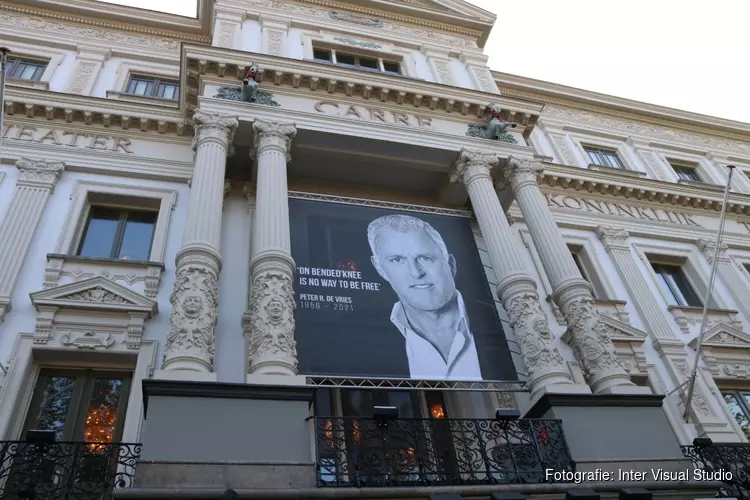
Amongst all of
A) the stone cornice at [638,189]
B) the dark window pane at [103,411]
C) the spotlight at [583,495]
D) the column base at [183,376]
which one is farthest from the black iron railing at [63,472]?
the stone cornice at [638,189]

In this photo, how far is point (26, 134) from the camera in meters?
14.0

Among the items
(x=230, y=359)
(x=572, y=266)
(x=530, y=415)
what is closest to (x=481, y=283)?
(x=572, y=266)

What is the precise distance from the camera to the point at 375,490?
25.1 feet

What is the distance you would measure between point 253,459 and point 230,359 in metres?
3.21

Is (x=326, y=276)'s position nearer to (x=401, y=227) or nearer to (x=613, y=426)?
(x=401, y=227)

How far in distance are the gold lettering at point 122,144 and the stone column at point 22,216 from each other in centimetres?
134

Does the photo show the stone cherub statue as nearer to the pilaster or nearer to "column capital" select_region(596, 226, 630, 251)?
"column capital" select_region(596, 226, 630, 251)

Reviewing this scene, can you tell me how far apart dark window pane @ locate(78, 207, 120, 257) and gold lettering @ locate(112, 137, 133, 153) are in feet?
5.43

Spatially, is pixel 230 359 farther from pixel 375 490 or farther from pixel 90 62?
pixel 90 62

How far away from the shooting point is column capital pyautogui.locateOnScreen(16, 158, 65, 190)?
12906 millimetres

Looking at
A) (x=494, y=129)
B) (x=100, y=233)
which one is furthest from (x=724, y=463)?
(x=100, y=233)

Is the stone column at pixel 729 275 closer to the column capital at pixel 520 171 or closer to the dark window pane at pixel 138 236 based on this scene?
the column capital at pixel 520 171

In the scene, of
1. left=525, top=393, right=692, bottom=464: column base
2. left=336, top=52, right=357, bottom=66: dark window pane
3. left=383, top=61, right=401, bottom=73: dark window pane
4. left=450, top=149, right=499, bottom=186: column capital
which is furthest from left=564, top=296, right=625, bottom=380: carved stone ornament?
left=336, top=52, right=357, bottom=66: dark window pane

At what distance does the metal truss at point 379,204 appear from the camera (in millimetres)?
12992
